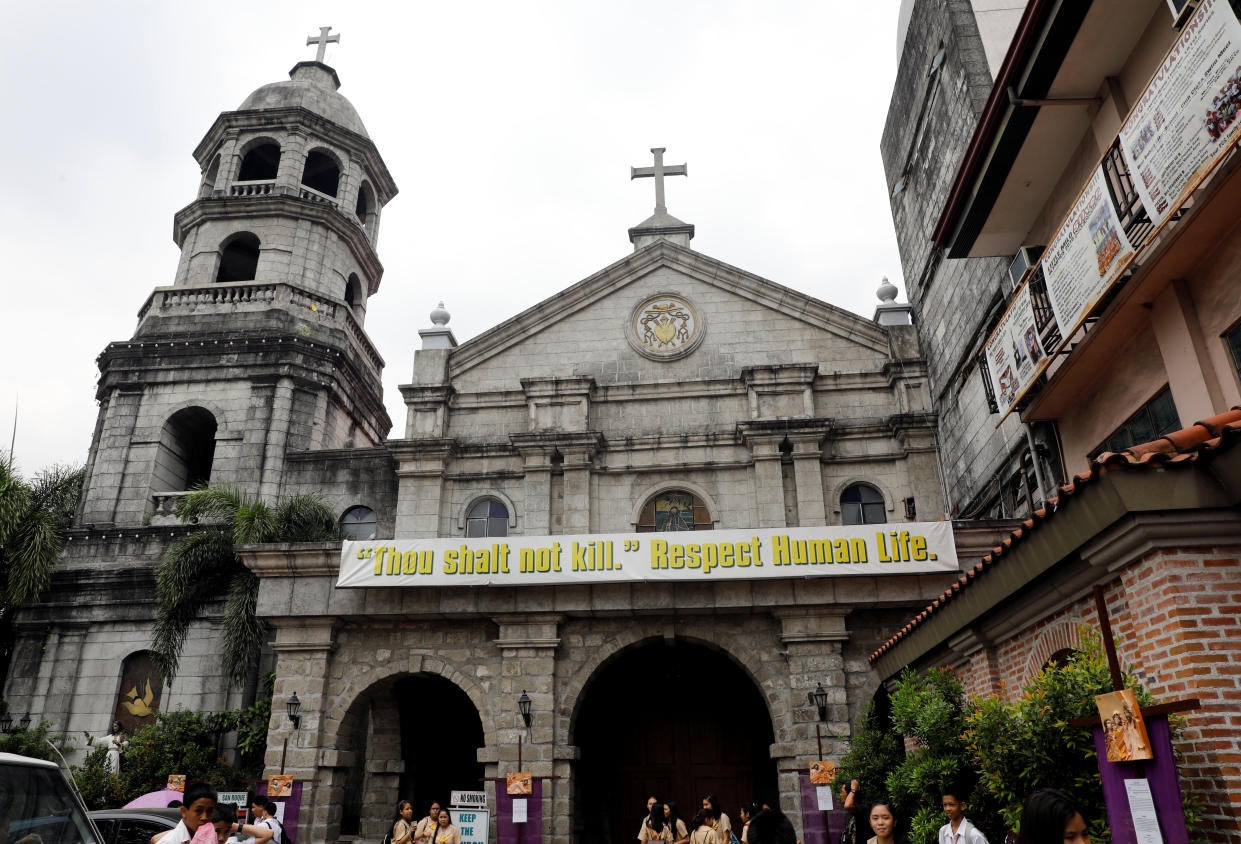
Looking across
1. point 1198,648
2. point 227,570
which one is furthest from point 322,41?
point 1198,648

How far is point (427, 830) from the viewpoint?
1218 cm

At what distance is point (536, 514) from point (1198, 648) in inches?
544

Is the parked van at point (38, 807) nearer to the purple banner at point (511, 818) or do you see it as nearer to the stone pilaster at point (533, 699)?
the purple banner at point (511, 818)

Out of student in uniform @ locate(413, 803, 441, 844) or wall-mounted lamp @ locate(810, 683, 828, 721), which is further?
wall-mounted lamp @ locate(810, 683, 828, 721)

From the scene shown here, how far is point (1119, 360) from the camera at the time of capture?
1077 centimetres

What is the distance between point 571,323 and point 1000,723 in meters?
15.4

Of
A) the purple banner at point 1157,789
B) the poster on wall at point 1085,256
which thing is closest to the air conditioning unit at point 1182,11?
the poster on wall at point 1085,256

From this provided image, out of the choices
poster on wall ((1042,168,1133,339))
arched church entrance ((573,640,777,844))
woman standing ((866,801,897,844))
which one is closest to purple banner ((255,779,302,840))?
arched church entrance ((573,640,777,844))

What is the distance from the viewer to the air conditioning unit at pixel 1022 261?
13.1m

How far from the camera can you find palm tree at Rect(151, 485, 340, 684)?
17547 mm

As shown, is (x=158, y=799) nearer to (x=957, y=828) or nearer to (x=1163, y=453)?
(x=957, y=828)

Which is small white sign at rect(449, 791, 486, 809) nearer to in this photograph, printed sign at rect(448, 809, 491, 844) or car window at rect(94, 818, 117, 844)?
printed sign at rect(448, 809, 491, 844)

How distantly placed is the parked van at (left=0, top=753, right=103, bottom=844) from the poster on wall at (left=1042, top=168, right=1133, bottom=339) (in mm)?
9990

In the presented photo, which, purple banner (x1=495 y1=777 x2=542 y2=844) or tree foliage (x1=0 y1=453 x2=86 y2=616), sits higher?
tree foliage (x1=0 y1=453 x2=86 y2=616)
